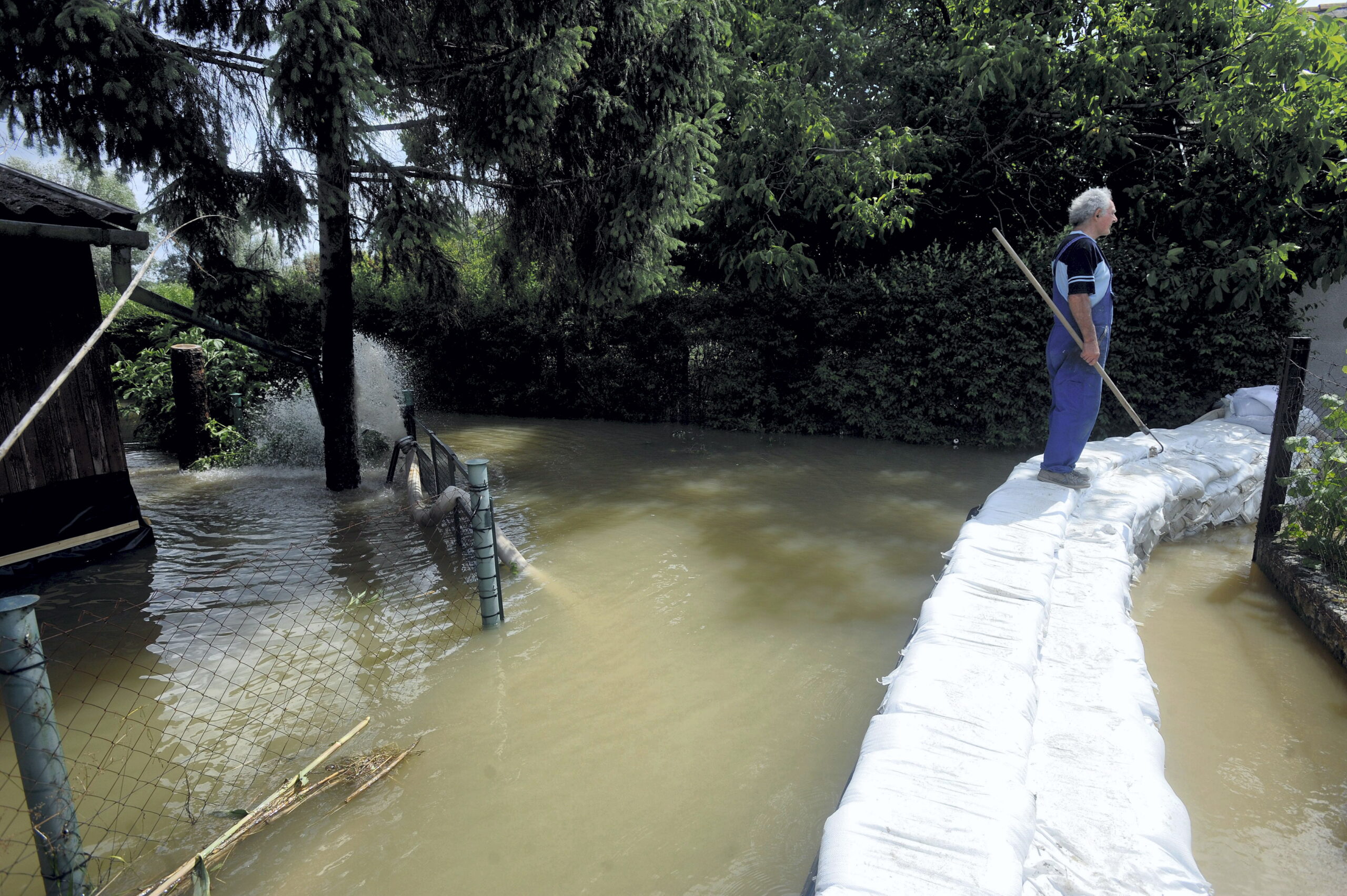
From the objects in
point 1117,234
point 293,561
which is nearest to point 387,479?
point 293,561

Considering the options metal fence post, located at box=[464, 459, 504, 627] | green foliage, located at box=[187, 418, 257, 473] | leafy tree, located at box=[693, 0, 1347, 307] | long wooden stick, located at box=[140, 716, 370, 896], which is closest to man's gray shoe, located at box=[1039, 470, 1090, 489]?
metal fence post, located at box=[464, 459, 504, 627]

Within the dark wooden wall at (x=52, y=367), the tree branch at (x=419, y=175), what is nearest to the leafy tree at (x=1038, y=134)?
the tree branch at (x=419, y=175)

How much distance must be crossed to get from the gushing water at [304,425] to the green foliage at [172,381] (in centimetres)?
38

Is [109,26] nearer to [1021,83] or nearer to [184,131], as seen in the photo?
[184,131]

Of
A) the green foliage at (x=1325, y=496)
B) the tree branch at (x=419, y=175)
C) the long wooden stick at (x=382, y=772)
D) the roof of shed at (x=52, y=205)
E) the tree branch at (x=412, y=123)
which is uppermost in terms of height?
the tree branch at (x=412, y=123)

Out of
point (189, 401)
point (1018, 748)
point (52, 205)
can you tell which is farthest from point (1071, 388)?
point (189, 401)

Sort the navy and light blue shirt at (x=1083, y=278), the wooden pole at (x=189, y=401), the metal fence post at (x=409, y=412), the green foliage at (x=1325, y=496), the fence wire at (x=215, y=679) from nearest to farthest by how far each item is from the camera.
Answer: the fence wire at (x=215, y=679), the green foliage at (x=1325, y=496), the navy and light blue shirt at (x=1083, y=278), the metal fence post at (x=409, y=412), the wooden pole at (x=189, y=401)

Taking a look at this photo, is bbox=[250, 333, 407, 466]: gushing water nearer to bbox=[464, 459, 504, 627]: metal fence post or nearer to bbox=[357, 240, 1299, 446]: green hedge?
bbox=[357, 240, 1299, 446]: green hedge

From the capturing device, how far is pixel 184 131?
6555 mm

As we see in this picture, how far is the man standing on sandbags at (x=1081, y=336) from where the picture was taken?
4.71 m

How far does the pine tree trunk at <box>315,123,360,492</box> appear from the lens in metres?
7.63

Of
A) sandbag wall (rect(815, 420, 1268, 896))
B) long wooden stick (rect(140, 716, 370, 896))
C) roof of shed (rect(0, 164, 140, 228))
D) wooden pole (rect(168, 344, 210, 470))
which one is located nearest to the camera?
sandbag wall (rect(815, 420, 1268, 896))

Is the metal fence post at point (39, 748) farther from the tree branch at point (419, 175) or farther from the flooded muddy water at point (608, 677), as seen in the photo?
the tree branch at point (419, 175)

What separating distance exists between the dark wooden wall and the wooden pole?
3513 mm
